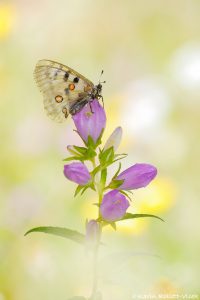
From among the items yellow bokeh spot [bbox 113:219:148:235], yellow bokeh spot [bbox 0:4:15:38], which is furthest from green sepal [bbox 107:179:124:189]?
yellow bokeh spot [bbox 0:4:15:38]

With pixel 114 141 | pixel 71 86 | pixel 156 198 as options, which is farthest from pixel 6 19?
pixel 114 141

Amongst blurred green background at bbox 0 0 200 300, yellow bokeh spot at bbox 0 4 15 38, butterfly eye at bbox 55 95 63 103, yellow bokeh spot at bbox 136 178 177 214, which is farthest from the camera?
yellow bokeh spot at bbox 0 4 15 38

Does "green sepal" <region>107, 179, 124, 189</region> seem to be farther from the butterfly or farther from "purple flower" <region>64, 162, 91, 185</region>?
the butterfly

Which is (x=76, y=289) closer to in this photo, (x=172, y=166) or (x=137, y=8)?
(x=172, y=166)

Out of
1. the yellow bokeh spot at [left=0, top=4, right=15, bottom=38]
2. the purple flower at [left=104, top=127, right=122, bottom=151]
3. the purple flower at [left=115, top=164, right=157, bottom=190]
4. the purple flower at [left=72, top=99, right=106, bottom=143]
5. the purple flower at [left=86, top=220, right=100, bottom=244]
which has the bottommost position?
the purple flower at [left=86, top=220, right=100, bottom=244]

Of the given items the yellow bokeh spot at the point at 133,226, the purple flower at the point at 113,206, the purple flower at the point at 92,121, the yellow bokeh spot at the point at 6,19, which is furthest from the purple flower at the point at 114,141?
the yellow bokeh spot at the point at 6,19

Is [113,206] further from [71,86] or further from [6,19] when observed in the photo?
[6,19]

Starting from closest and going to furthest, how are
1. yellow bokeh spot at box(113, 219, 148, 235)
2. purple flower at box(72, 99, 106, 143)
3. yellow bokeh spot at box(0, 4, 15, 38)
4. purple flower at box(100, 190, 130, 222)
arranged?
Answer: purple flower at box(100, 190, 130, 222) → purple flower at box(72, 99, 106, 143) → yellow bokeh spot at box(113, 219, 148, 235) → yellow bokeh spot at box(0, 4, 15, 38)

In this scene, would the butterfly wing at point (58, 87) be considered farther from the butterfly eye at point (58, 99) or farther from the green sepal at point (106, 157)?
the green sepal at point (106, 157)
